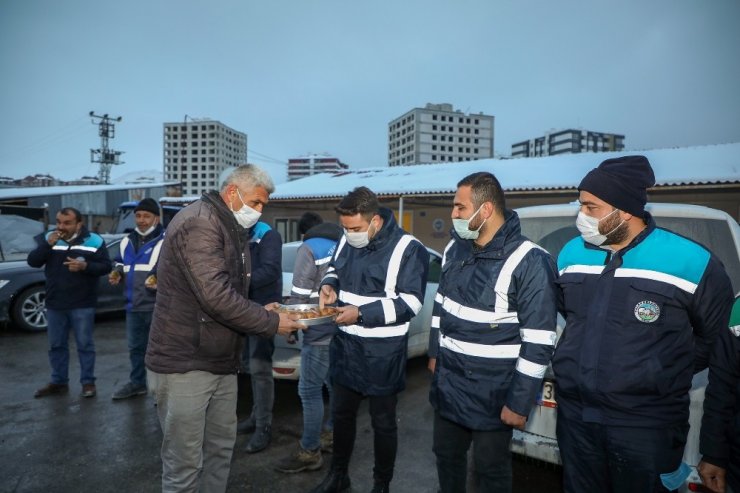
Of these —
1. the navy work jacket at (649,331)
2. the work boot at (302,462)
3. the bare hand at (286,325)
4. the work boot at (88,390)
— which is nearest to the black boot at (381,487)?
the work boot at (302,462)

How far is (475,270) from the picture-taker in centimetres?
233

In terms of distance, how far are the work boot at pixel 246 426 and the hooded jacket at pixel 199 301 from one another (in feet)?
5.91

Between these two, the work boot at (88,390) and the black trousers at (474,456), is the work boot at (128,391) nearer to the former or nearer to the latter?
the work boot at (88,390)

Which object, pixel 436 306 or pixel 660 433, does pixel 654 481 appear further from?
pixel 436 306

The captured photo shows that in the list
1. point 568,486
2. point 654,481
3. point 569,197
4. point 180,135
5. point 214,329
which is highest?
point 180,135

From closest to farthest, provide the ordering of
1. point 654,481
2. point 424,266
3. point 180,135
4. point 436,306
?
point 654,481 → point 436,306 → point 424,266 → point 180,135

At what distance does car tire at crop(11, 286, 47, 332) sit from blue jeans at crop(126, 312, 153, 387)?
379 centimetres

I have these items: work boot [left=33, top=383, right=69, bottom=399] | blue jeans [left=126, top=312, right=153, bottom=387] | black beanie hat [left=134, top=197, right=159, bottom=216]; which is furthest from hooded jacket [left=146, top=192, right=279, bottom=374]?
work boot [left=33, top=383, right=69, bottom=399]

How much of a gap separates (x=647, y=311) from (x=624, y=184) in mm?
583

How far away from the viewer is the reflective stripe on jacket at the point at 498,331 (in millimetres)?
2084

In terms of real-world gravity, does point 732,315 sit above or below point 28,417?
above

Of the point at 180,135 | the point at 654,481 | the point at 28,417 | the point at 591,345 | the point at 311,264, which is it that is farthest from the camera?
the point at 180,135

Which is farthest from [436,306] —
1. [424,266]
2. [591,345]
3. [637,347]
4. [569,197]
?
[569,197]

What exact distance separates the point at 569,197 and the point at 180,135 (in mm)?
140812
